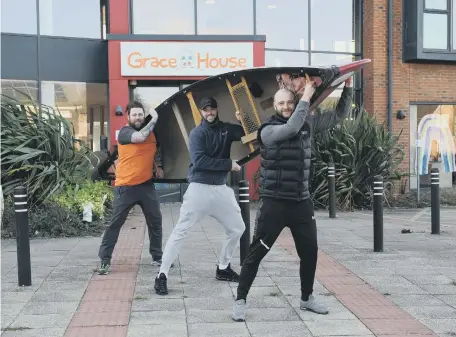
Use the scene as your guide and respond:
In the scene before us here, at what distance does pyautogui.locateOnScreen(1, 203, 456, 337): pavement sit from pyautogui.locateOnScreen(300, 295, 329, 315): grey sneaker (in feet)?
0.18

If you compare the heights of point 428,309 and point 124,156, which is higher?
point 124,156

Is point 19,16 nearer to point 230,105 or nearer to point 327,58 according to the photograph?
point 327,58

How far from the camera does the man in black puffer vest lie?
4.59 m

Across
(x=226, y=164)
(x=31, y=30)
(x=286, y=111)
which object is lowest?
(x=226, y=164)

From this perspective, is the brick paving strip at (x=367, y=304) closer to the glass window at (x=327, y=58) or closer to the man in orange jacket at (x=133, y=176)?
the man in orange jacket at (x=133, y=176)

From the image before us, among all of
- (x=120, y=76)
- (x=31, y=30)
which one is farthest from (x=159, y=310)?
(x=31, y=30)

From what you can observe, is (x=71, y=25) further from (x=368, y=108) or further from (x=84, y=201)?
(x=368, y=108)

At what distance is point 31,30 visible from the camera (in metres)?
14.4

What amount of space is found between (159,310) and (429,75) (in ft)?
43.0

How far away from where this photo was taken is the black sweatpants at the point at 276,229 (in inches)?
183

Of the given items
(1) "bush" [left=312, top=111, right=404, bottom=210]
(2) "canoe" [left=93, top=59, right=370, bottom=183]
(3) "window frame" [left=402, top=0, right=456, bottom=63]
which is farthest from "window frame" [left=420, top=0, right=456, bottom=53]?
(2) "canoe" [left=93, top=59, right=370, bottom=183]

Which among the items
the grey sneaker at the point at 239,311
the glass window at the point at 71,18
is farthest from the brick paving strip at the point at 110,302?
the glass window at the point at 71,18

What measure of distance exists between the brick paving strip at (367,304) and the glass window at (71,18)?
33.7 feet

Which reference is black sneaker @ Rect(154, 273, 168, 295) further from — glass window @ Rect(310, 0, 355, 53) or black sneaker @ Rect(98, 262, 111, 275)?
glass window @ Rect(310, 0, 355, 53)
